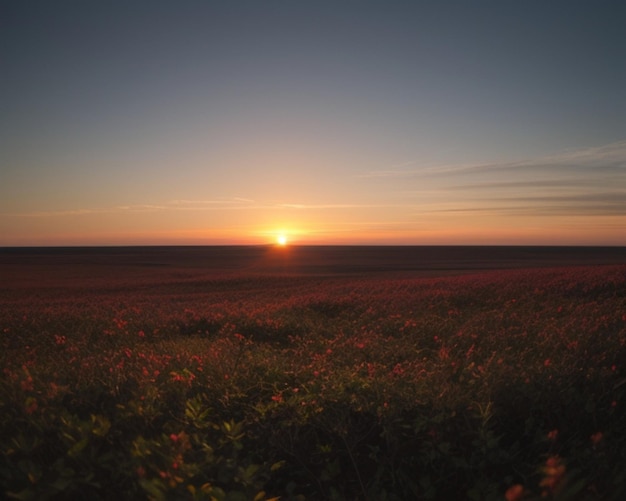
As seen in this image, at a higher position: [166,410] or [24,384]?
[24,384]

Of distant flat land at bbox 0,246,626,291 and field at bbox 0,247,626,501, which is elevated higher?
field at bbox 0,247,626,501

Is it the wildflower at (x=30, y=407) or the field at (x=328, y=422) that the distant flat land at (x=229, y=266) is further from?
the wildflower at (x=30, y=407)

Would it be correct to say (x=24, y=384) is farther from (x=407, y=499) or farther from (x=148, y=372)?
(x=407, y=499)

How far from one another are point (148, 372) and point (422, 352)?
12.8ft

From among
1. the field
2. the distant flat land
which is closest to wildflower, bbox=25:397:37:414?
the field

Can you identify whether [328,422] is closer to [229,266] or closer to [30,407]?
[30,407]

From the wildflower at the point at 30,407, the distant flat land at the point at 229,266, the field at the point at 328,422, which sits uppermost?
the wildflower at the point at 30,407

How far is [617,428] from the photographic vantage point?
11.5ft

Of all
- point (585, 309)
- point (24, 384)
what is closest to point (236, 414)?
point (24, 384)

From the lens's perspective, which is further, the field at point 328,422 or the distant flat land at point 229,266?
the distant flat land at point 229,266

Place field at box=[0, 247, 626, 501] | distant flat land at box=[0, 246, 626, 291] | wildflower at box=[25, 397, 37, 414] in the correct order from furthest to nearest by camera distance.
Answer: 1. distant flat land at box=[0, 246, 626, 291]
2. wildflower at box=[25, 397, 37, 414]
3. field at box=[0, 247, 626, 501]

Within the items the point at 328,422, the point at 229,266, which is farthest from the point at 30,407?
the point at 229,266

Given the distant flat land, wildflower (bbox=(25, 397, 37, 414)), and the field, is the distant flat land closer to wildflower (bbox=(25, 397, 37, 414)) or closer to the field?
the field

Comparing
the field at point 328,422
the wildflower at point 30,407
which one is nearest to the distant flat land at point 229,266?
the field at point 328,422
